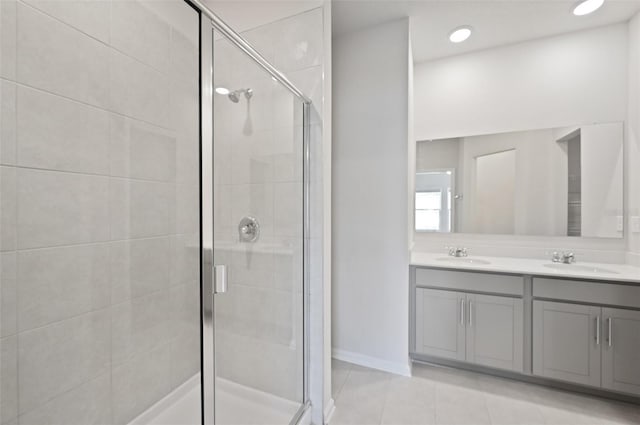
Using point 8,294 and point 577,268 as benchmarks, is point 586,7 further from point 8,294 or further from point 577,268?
point 8,294

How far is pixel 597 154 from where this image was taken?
6.94 ft

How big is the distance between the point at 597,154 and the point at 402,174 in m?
1.53

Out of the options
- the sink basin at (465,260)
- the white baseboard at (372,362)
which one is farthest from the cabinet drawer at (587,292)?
the white baseboard at (372,362)

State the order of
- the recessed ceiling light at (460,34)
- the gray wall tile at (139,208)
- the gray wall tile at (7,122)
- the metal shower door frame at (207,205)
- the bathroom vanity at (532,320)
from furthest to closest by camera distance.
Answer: the recessed ceiling light at (460,34) → the bathroom vanity at (532,320) → the gray wall tile at (139,208) → the metal shower door frame at (207,205) → the gray wall tile at (7,122)

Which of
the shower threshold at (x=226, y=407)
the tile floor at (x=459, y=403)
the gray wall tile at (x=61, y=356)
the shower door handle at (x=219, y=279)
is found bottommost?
the tile floor at (x=459, y=403)

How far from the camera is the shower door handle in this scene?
3.44 ft

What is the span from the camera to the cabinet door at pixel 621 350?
164 cm

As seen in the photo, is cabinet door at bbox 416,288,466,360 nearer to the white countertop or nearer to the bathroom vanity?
the bathroom vanity

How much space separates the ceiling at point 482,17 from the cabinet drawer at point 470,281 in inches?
73.4

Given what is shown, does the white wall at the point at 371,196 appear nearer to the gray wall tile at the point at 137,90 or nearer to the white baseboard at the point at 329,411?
the white baseboard at the point at 329,411

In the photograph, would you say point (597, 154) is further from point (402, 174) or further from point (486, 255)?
point (402, 174)

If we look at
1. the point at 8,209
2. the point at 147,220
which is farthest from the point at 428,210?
the point at 8,209

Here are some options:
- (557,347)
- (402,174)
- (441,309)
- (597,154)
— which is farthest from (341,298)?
(597,154)

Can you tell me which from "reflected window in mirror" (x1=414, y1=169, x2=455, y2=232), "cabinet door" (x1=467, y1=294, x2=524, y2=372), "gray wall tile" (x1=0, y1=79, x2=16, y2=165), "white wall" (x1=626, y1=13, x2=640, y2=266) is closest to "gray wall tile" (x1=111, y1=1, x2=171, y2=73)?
"gray wall tile" (x1=0, y1=79, x2=16, y2=165)
